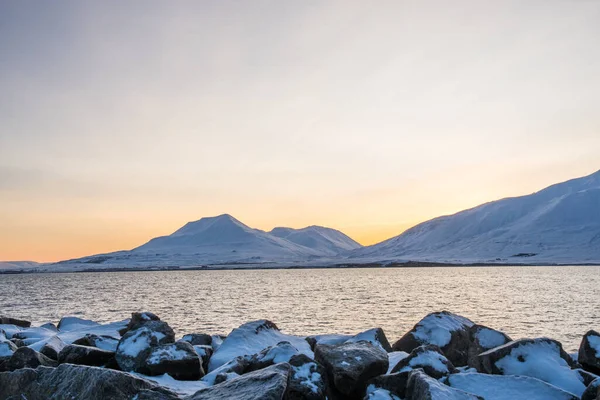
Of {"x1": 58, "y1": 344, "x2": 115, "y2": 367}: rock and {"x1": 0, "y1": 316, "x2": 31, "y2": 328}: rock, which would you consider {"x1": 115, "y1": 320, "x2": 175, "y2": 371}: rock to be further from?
{"x1": 0, "y1": 316, "x2": 31, "y2": 328}: rock

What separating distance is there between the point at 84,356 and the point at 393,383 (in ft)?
28.6

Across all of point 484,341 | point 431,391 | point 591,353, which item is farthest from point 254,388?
point 591,353

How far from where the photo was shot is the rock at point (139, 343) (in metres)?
13.2

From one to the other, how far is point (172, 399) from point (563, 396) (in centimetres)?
768

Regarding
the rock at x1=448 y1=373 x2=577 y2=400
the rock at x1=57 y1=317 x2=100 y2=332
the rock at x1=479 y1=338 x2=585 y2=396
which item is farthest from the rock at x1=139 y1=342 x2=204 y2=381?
the rock at x1=57 y1=317 x2=100 y2=332

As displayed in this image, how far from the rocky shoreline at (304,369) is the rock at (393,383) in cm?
2

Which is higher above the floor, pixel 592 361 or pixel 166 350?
pixel 166 350

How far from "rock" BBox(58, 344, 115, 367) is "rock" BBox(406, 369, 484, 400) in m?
9.06

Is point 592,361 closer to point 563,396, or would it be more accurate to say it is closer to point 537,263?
point 563,396

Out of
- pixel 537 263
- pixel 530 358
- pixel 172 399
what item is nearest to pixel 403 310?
pixel 530 358

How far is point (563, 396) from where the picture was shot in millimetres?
9773

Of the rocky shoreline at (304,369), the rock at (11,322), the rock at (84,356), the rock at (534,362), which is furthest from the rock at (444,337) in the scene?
the rock at (11,322)

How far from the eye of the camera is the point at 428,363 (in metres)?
11.8

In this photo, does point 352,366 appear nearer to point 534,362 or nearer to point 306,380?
point 306,380
